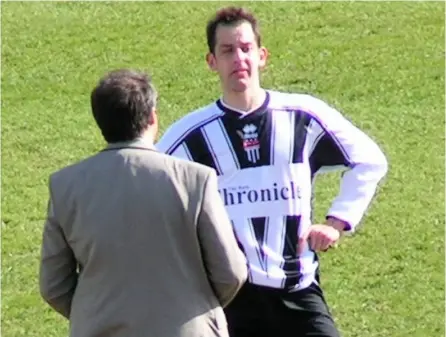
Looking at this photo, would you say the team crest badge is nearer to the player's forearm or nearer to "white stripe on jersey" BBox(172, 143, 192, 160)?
"white stripe on jersey" BBox(172, 143, 192, 160)

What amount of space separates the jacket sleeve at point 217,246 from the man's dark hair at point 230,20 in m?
1.17

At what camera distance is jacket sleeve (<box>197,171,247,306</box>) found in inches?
189

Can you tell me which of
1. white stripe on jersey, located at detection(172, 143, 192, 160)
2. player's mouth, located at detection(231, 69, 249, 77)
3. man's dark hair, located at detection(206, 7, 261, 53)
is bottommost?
white stripe on jersey, located at detection(172, 143, 192, 160)

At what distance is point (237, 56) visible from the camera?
5766 mm

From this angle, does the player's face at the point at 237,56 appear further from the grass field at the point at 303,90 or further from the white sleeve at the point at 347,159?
the grass field at the point at 303,90

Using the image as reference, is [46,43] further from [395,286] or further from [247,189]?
[247,189]

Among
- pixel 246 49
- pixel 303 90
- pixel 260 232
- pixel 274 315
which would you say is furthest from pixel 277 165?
pixel 303 90

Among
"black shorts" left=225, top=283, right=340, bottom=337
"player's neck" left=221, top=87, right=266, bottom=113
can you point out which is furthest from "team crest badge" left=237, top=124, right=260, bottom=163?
"black shorts" left=225, top=283, right=340, bottom=337

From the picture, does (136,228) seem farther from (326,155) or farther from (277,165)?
(326,155)

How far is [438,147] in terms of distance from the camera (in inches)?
456

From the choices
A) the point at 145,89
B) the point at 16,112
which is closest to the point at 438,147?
the point at 16,112

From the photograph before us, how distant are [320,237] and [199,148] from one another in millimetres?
650

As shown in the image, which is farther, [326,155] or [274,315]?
[326,155]

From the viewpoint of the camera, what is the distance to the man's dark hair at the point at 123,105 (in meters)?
4.80
